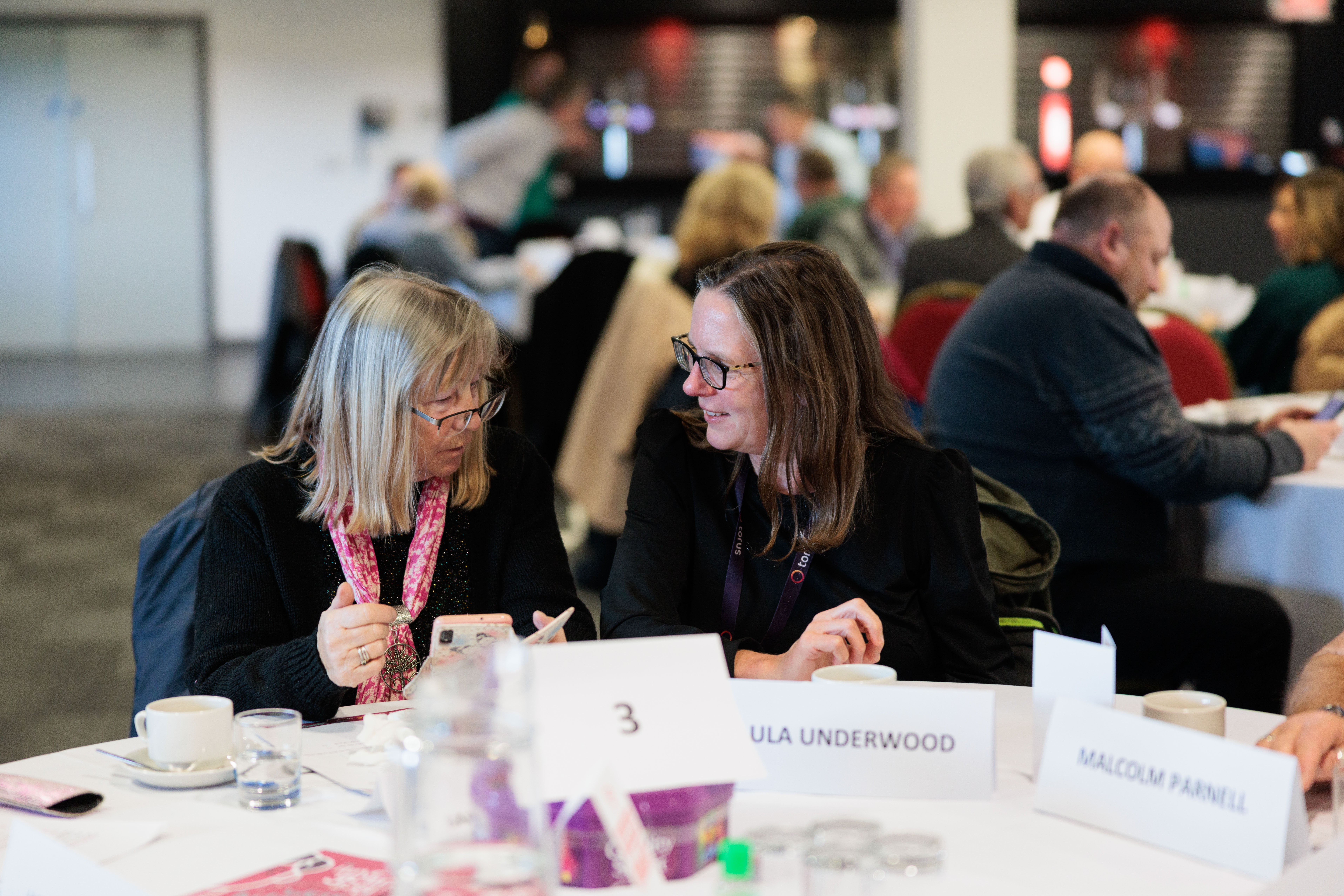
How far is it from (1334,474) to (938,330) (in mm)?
1631

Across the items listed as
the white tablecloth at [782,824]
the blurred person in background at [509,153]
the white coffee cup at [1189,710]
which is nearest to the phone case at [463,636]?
the white tablecloth at [782,824]

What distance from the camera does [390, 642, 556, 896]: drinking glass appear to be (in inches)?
28.2

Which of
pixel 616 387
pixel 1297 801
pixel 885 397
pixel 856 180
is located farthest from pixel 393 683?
pixel 856 180

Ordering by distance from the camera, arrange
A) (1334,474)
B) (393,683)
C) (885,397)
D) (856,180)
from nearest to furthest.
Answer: (393,683) → (885,397) → (1334,474) → (856,180)

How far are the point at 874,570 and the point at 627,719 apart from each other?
807 mm

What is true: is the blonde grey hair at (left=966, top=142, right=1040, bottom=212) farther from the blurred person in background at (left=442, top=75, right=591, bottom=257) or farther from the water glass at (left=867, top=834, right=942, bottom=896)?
the water glass at (left=867, top=834, right=942, bottom=896)

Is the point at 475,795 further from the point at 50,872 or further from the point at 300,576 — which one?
the point at 300,576

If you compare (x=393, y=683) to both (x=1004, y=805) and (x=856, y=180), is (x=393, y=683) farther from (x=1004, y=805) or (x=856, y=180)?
(x=856, y=180)

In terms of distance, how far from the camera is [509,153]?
24.3 ft

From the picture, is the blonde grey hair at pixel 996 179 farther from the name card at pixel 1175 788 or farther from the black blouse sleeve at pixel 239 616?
the name card at pixel 1175 788

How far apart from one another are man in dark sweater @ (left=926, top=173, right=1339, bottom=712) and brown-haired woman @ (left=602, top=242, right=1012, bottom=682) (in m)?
1.00

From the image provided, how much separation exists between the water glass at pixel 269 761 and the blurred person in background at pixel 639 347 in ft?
9.98

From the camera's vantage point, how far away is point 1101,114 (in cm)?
1015

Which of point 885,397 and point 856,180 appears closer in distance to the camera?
point 885,397
